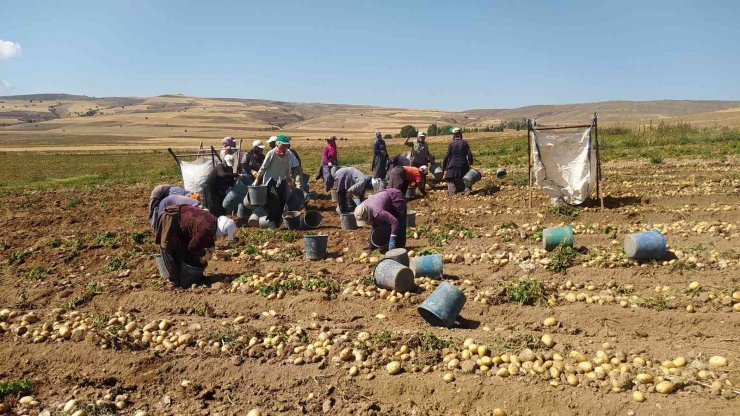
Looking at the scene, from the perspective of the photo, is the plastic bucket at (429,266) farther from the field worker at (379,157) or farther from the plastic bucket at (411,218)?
the field worker at (379,157)

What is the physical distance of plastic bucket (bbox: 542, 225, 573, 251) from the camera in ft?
23.7

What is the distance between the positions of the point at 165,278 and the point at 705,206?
30.5ft

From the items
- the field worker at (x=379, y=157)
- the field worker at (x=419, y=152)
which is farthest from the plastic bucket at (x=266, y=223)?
the field worker at (x=419, y=152)

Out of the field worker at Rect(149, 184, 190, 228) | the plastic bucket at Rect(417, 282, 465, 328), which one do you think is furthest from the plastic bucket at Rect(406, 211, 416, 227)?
the plastic bucket at Rect(417, 282, 465, 328)

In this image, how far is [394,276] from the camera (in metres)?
6.02

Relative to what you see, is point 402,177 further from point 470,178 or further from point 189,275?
point 470,178

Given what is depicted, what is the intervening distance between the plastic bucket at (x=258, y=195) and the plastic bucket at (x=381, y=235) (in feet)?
9.09

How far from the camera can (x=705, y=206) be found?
1032cm

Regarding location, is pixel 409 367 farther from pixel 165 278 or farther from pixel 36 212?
pixel 36 212

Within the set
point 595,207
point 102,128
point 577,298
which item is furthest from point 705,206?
point 102,128

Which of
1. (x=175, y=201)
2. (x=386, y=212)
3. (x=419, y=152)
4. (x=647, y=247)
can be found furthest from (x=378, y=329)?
(x=419, y=152)

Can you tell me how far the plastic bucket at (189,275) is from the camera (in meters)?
6.80

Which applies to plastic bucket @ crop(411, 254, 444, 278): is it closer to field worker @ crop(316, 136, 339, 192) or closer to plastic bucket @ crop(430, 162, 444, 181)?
field worker @ crop(316, 136, 339, 192)

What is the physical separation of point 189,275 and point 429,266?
114 inches
